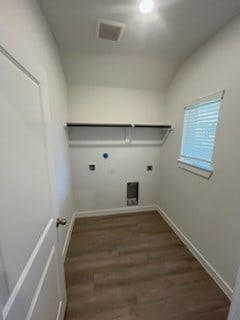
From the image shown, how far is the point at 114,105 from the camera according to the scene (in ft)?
8.30

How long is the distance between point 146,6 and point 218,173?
1.67 metres

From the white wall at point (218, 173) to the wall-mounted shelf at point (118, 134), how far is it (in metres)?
A: 0.51

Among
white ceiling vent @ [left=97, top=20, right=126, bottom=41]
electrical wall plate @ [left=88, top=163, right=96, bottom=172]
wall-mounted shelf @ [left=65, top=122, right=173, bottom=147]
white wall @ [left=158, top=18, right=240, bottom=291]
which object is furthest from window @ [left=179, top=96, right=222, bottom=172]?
electrical wall plate @ [left=88, top=163, right=96, bottom=172]

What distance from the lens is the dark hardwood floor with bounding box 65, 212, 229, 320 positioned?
1356 mm

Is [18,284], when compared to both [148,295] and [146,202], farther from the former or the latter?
[146,202]

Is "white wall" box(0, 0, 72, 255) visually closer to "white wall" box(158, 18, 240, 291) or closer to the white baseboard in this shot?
"white wall" box(158, 18, 240, 291)

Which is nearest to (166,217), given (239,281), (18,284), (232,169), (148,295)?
(148,295)

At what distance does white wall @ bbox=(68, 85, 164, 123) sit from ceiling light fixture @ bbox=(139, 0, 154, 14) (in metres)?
1.20

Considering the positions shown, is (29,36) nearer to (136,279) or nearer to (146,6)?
(146,6)

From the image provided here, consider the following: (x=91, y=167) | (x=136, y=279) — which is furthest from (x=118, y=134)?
(x=136, y=279)

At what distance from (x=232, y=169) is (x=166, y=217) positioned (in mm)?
1586

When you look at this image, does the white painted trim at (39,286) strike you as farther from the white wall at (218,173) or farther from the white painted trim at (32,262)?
the white wall at (218,173)

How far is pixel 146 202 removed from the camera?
3021 mm

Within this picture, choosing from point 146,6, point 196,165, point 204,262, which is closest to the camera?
point 146,6
